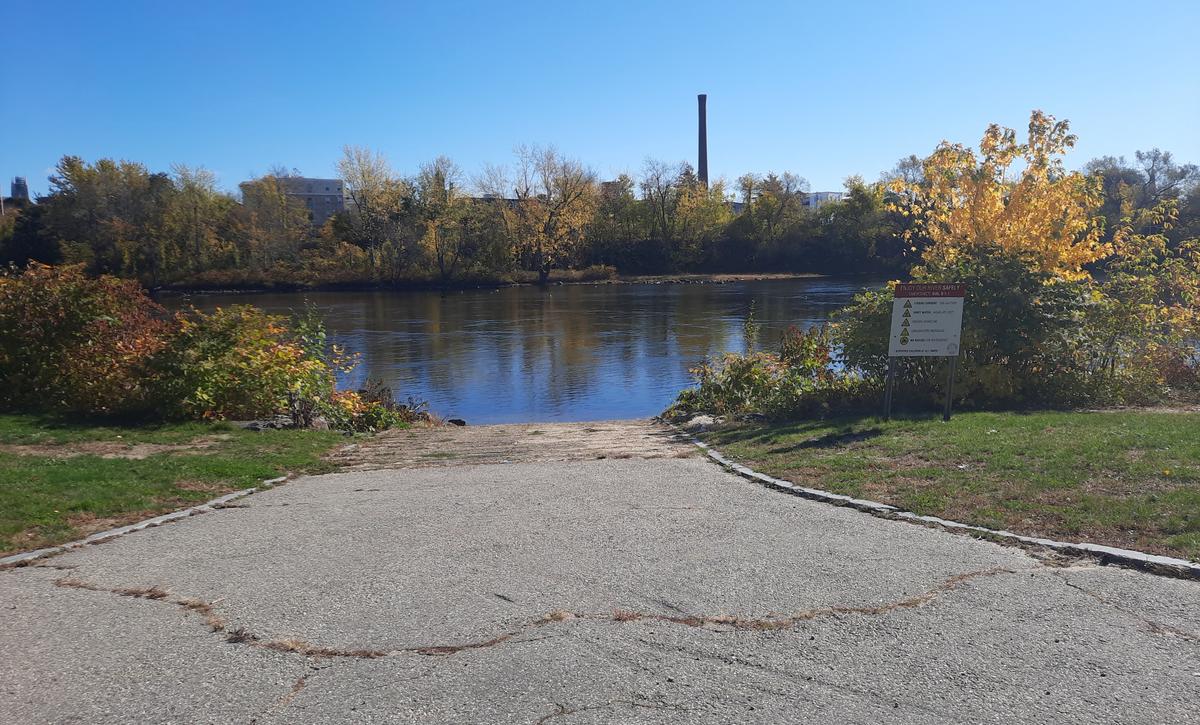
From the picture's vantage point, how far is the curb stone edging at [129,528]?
6125mm

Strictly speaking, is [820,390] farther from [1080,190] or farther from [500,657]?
[500,657]

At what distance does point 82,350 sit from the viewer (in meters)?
13.5

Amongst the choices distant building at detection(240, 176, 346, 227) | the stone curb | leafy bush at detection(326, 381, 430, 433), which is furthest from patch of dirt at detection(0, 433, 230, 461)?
distant building at detection(240, 176, 346, 227)

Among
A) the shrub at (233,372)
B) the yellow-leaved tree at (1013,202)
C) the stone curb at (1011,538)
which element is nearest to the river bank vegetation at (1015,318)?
the yellow-leaved tree at (1013,202)

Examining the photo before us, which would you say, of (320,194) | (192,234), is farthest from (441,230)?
(320,194)

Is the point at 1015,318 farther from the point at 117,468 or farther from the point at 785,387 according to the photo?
the point at 117,468

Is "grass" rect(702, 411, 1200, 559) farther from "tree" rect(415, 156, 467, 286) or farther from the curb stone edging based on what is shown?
"tree" rect(415, 156, 467, 286)

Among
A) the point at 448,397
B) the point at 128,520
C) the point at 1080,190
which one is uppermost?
the point at 1080,190

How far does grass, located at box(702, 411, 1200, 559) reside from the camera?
6414 mm

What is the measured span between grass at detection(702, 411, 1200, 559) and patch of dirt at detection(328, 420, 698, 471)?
1128 mm

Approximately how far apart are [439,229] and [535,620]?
7223cm

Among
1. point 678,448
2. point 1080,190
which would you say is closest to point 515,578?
point 678,448

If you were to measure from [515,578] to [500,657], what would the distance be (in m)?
1.25

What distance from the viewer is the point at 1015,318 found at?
528 inches
